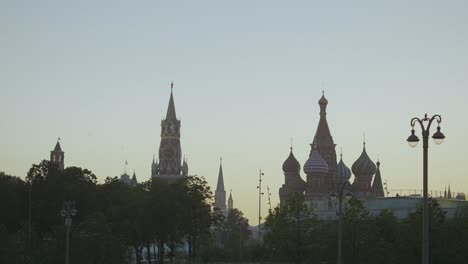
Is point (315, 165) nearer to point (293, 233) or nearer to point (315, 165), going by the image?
point (315, 165)

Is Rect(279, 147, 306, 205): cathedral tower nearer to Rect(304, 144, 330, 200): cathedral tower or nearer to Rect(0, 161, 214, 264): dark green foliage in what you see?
Rect(304, 144, 330, 200): cathedral tower

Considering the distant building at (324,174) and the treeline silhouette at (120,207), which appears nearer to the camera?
the treeline silhouette at (120,207)

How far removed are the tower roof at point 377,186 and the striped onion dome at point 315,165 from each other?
21023mm

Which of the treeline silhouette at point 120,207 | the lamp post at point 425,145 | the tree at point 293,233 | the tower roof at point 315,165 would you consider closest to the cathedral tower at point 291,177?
the tower roof at point 315,165

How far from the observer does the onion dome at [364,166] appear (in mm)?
166625

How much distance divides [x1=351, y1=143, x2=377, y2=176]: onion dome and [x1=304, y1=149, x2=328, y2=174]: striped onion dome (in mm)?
12397

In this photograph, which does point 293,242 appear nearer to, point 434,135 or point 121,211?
point 121,211

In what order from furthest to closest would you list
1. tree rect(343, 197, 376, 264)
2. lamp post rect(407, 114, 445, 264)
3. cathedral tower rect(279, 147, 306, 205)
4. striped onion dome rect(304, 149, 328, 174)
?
cathedral tower rect(279, 147, 306, 205)
striped onion dome rect(304, 149, 328, 174)
tree rect(343, 197, 376, 264)
lamp post rect(407, 114, 445, 264)

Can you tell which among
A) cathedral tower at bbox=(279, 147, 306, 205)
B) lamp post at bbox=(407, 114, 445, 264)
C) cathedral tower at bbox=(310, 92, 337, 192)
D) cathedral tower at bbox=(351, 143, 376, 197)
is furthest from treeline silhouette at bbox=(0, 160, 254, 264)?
cathedral tower at bbox=(351, 143, 376, 197)

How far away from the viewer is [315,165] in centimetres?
15525

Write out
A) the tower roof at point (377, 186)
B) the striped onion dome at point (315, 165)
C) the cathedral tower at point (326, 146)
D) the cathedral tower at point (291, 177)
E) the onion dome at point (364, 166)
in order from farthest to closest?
1. the tower roof at point (377, 186)
2. the cathedral tower at point (291, 177)
3. the onion dome at point (364, 166)
4. the cathedral tower at point (326, 146)
5. the striped onion dome at point (315, 165)

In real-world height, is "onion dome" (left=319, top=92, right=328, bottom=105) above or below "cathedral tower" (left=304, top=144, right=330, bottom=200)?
above

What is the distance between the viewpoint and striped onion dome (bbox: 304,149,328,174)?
155 metres

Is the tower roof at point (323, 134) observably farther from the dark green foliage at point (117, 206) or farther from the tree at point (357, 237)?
the tree at point (357, 237)
